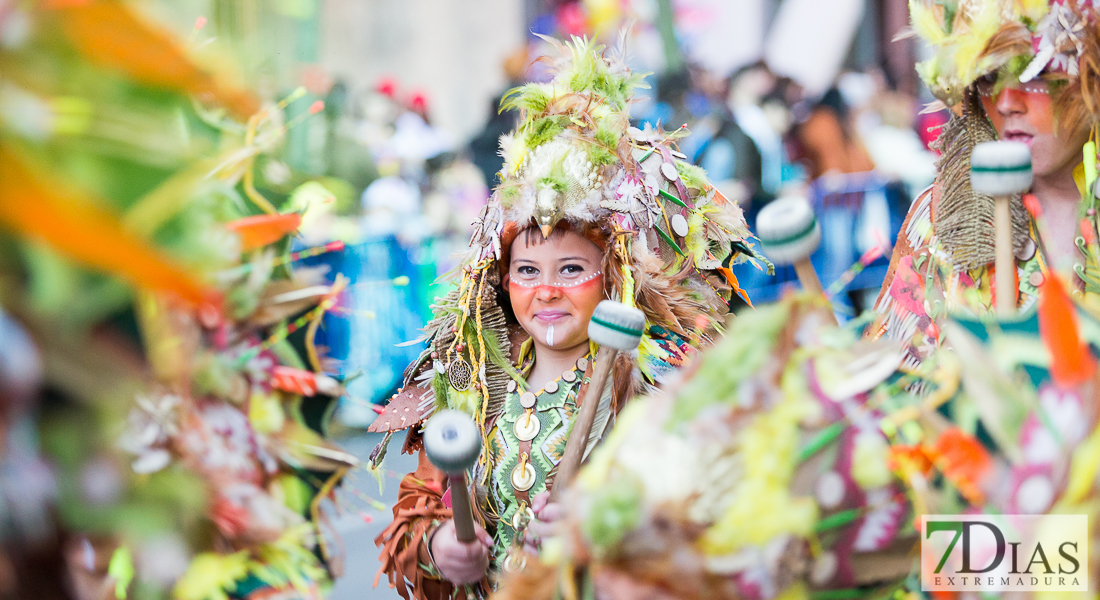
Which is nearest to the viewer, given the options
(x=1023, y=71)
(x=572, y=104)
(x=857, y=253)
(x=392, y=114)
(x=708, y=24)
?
(x=1023, y=71)

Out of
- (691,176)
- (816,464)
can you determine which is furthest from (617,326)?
Result: (691,176)

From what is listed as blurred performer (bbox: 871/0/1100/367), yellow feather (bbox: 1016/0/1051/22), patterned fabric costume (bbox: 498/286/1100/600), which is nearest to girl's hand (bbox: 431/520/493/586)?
patterned fabric costume (bbox: 498/286/1100/600)

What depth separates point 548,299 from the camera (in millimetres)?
2012

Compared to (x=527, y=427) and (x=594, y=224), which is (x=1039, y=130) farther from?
(x=527, y=427)

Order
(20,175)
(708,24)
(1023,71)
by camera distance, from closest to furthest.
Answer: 1. (20,175)
2. (1023,71)
3. (708,24)

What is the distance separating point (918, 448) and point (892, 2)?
937 cm

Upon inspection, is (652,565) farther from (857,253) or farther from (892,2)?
(892,2)

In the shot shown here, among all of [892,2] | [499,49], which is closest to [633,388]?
[892,2]

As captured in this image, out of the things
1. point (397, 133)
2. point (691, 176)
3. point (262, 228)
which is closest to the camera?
point (262, 228)

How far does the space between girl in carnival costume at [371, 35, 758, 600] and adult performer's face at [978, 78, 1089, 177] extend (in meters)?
0.67

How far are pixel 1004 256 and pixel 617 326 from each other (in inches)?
24.0

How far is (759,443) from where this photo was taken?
1.04 meters

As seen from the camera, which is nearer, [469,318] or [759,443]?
[759,443]

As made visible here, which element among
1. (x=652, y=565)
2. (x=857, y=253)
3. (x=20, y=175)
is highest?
(x=20, y=175)
